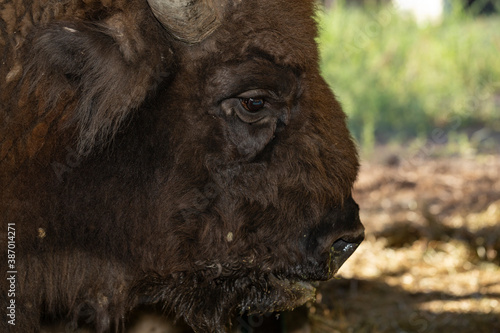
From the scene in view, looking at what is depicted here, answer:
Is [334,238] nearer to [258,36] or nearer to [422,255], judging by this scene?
[258,36]

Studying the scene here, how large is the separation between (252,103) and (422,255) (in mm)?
3697

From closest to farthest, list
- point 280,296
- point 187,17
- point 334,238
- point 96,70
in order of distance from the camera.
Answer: point 187,17 → point 96,70 → point 334,238 → point 280,296

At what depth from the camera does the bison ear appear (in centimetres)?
252

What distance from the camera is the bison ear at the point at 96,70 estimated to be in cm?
252

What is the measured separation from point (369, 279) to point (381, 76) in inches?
177

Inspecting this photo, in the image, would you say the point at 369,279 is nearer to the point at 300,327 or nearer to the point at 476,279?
the point at 476,279

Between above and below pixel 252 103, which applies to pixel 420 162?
below

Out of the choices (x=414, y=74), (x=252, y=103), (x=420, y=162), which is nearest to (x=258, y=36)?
(x=252, y=103)

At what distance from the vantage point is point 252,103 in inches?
105

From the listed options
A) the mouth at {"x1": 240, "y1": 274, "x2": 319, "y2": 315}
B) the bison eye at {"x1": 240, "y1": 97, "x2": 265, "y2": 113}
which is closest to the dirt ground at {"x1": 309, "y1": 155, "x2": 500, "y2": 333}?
the mouth at {"x1": 240, "y1": 274, "x2": 319, "y2": 315}

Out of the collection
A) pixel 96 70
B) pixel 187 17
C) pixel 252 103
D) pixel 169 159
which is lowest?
pixel 169 159

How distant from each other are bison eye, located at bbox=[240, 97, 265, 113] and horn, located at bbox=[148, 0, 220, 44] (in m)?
0.32

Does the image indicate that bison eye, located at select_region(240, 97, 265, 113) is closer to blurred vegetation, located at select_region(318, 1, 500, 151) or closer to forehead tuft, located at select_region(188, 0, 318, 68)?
forehead tuft, located at select_region(188, 0, 318, 68)

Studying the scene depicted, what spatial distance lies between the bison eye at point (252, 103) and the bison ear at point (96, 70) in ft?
1.15
